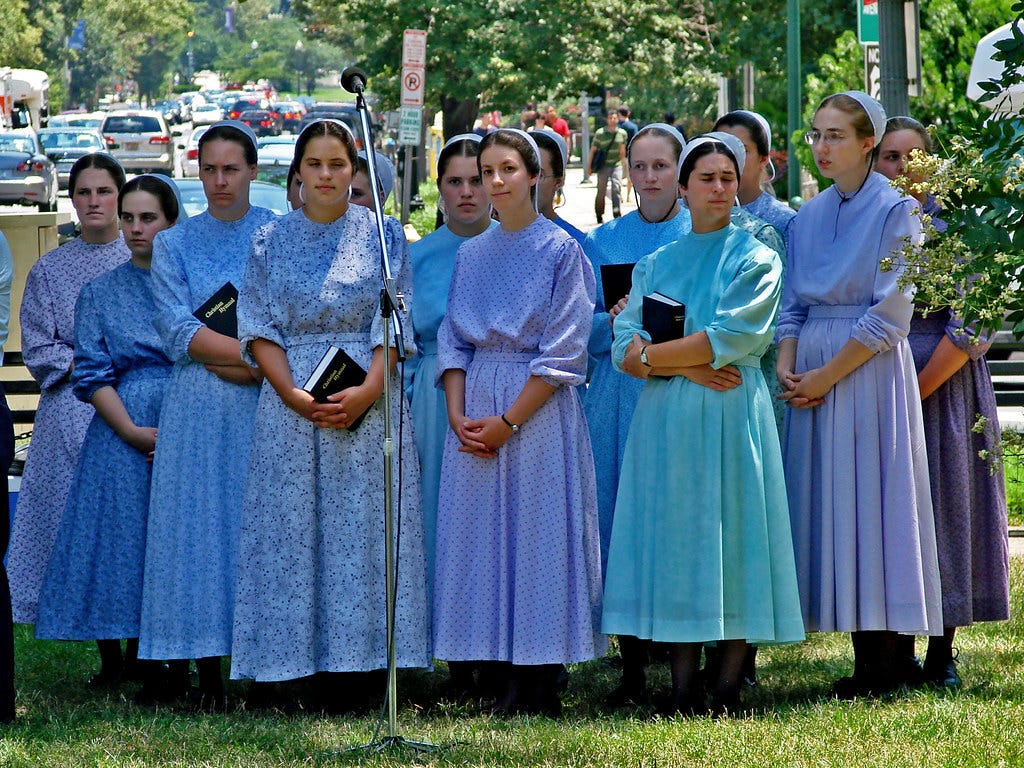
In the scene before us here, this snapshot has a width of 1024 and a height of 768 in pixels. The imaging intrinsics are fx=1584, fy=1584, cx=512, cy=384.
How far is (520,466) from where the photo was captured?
5902 mm

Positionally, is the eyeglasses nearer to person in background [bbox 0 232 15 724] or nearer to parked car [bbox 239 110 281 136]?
person in background [bbox 0 232 15 724]

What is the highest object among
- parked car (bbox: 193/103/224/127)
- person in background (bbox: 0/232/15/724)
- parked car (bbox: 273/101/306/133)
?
→ parked car (bbox: 193/103/224/127)

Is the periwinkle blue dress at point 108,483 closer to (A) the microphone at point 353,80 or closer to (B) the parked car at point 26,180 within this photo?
(A) the microphone at point 353,80

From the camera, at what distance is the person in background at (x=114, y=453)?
630 centimetres

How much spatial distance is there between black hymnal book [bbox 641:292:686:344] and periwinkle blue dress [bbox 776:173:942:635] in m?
0.61

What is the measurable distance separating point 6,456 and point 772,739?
9.55 feet

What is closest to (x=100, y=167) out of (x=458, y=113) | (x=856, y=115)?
(x=856, y=115)

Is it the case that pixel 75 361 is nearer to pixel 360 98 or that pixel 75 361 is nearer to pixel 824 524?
pixel 360 98

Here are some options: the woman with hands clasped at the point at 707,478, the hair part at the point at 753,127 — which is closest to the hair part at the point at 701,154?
the woman with hands clasped at the point at 707,478

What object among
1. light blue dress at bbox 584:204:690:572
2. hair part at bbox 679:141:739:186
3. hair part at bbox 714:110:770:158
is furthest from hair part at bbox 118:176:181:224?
hair part at bbox 714:110:770:158

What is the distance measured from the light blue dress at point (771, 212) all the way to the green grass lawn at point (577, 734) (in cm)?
189

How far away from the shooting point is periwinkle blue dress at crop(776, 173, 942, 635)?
5.84 metres

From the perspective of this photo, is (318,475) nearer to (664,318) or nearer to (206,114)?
(664,318)

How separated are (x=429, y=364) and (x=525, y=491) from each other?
2.96ft
